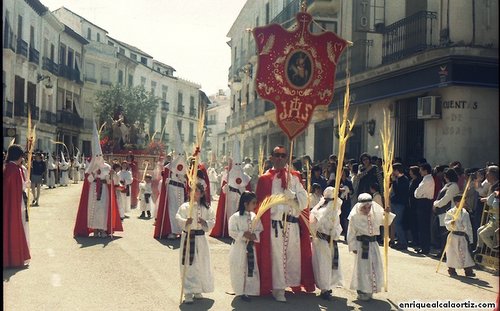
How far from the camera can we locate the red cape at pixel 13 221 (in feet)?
26.2

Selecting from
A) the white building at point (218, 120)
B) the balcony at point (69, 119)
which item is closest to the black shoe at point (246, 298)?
the balcony at point (69, 119)

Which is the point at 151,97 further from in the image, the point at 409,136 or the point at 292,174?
the point at 292,174

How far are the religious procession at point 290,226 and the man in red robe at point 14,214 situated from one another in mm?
16

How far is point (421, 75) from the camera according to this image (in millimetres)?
13742

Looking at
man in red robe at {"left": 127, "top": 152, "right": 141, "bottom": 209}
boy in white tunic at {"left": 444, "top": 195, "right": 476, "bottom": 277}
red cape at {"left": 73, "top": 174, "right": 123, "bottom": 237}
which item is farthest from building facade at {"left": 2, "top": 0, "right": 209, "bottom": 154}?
boy in white tunic at {"left": 444, "top": 195, "right": 476, "bottom": 277}

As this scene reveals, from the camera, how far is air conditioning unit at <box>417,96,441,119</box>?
13188 mm

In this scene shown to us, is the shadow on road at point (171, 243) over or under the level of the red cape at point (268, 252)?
under

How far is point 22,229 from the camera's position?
8180 millimetres

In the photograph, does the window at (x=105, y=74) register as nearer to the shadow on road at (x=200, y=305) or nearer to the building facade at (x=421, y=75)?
the building facade at (x=421, y=75)

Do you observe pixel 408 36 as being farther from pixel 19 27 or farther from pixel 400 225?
pixel 19 27

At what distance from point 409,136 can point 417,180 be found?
417 cm

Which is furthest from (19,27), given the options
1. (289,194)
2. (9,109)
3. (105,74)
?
(289,194)

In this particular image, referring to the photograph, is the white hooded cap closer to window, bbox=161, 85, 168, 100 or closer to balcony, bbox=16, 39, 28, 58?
balcony, bbox=16, 39, 28, 58

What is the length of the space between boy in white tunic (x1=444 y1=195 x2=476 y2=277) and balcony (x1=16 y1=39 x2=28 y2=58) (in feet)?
91.7
